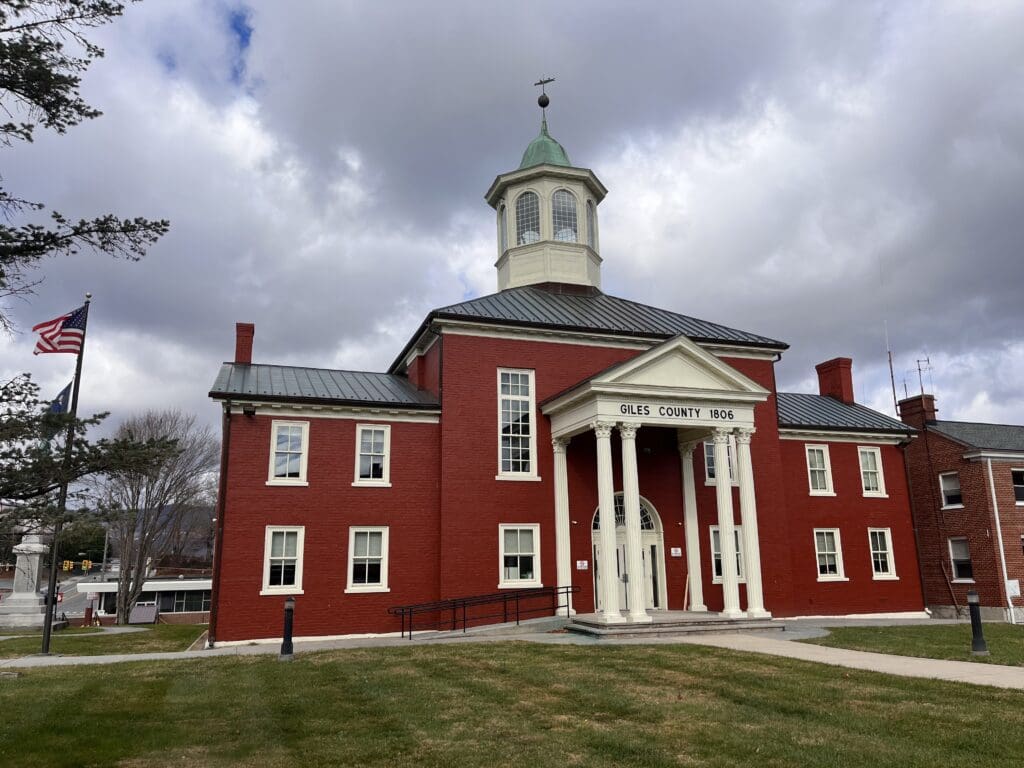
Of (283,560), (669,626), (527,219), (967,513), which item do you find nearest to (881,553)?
(967,513)

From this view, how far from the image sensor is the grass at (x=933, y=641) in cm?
Answer: 1544

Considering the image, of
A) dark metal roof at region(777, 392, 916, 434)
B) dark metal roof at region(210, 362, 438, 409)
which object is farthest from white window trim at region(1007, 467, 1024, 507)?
dark metal roof at region(210, 362, 438, 409)

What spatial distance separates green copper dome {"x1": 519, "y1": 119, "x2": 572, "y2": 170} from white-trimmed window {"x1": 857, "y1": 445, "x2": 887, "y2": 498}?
15900 millimetres

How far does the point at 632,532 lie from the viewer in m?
20.7

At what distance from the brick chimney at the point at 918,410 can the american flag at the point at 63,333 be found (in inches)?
1206

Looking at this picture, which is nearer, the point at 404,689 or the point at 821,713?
the point at 821,713

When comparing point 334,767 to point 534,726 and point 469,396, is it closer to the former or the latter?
point 534,726

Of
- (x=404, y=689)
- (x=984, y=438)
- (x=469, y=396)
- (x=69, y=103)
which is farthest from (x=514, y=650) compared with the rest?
(x=984, y=438)

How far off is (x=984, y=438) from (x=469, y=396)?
22.3m

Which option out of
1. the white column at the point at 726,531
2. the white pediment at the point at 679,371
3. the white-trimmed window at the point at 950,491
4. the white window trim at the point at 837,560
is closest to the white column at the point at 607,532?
the white pediment at the point at 679,371

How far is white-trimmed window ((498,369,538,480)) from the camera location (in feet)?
78.1

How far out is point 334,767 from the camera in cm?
787

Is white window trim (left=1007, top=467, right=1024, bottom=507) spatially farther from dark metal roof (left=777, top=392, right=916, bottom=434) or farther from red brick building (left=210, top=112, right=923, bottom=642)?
red brick building (left=210, top=112, right=923, bottom=642)

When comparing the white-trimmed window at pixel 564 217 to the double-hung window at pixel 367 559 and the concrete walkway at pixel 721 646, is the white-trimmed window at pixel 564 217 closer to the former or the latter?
the double-hung window at pixel 367 559
